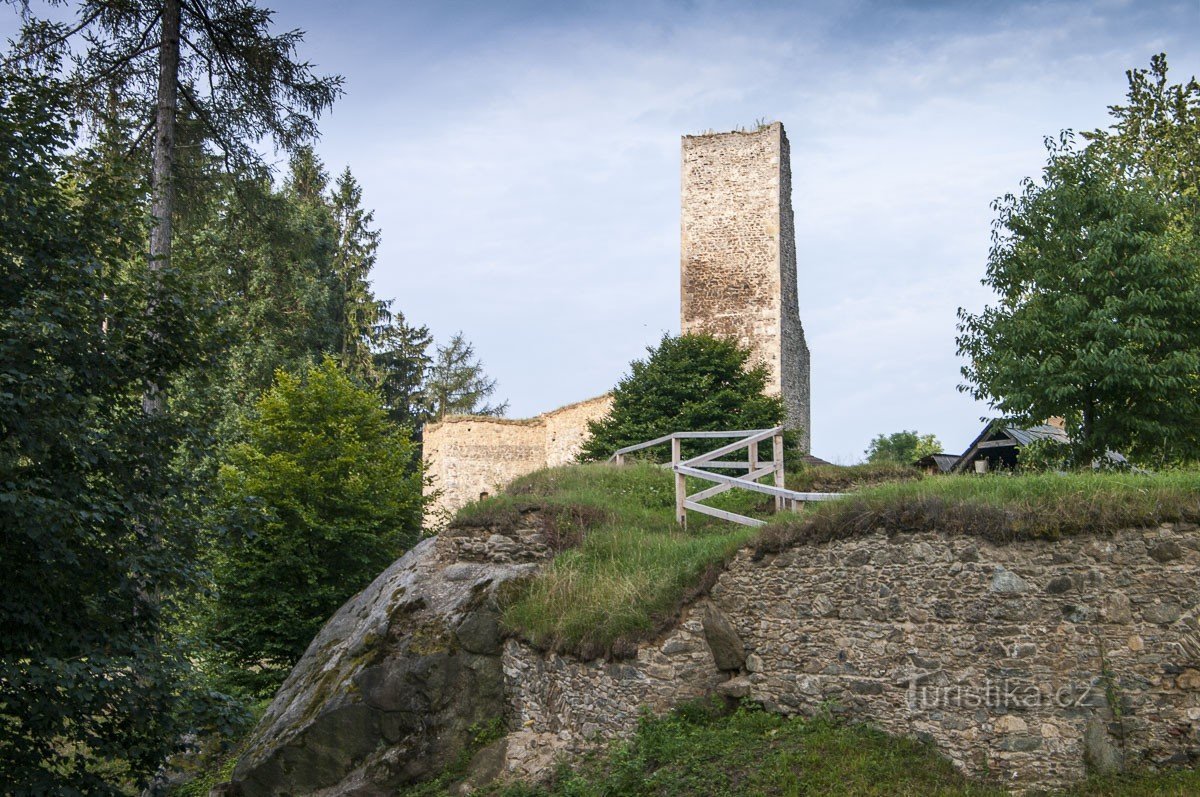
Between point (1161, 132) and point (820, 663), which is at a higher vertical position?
point (1161, 132)

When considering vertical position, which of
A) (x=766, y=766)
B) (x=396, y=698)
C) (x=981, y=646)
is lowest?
(x=766, y=766)

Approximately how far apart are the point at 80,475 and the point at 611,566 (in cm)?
575

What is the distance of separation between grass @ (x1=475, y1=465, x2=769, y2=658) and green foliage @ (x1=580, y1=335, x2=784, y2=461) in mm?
6776

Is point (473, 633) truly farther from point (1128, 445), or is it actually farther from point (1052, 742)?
point (1128, 445)

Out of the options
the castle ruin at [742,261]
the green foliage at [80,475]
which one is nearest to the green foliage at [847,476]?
the green foliage at [80,475]

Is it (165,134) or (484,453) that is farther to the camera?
(484,453)

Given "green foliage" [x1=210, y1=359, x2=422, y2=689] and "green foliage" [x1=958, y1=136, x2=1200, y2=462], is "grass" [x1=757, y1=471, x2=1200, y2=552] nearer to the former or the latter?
"green foliage" [x1=958, y1=136, x2=1200, y2=462]

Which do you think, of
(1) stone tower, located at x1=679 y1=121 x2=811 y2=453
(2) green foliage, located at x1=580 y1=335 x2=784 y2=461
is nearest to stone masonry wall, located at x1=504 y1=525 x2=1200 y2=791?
(2) green foliage, located at x1=580 y1=335 x2=784 y2=461

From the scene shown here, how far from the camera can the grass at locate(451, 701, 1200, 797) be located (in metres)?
9.25

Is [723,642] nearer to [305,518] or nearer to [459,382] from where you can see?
[305,518]

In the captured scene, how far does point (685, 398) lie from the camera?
2344 cm

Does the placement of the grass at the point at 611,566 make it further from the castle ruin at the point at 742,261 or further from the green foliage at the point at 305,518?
the castle ruin at the point at 742,261

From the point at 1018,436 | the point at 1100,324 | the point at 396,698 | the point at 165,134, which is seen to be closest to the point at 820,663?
the point at 396,698

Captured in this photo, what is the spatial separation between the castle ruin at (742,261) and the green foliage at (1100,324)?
11149 millimetres
